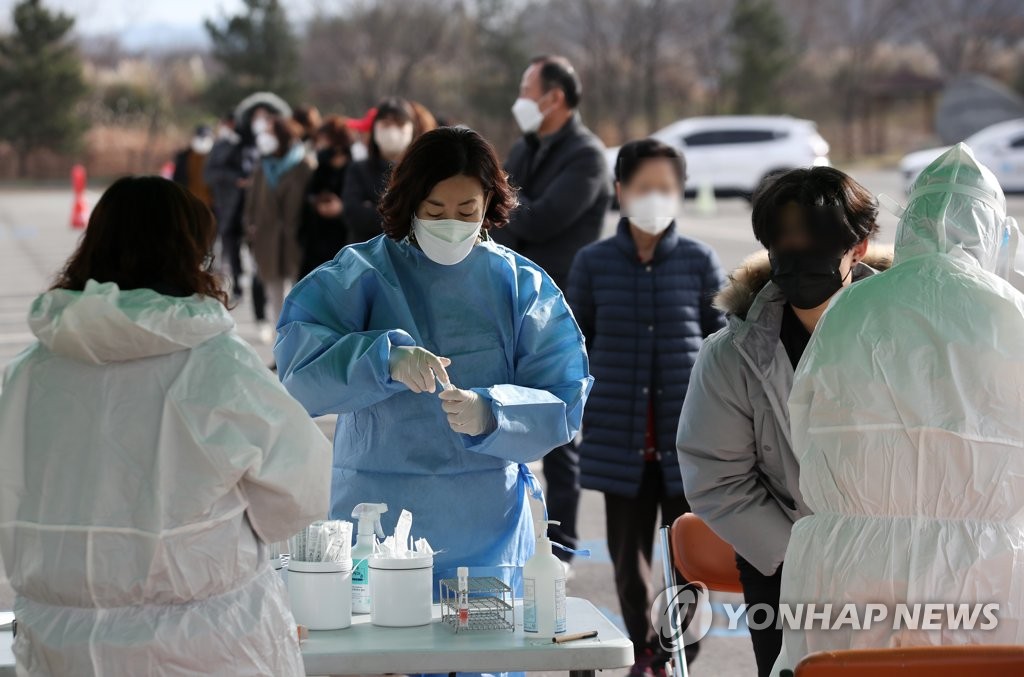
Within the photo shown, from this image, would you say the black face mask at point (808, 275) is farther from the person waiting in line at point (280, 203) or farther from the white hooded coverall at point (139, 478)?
the person waiting in line at point (280, 203)

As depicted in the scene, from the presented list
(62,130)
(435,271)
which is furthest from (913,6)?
(435,271)

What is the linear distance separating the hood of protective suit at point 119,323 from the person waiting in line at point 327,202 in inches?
289

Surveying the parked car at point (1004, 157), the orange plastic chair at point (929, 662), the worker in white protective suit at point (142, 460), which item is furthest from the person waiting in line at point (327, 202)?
the parked car at point (1004, 157)

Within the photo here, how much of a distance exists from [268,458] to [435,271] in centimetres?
110

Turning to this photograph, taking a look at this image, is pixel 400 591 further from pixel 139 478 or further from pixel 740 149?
pixel 740 149

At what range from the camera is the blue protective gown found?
3.79 metres

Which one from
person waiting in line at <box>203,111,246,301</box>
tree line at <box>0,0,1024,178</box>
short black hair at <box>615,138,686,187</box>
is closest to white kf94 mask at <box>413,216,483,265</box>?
short black hair at <box>615,138,686,187</box>

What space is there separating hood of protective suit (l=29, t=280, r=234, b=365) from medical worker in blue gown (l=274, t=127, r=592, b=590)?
862 mm

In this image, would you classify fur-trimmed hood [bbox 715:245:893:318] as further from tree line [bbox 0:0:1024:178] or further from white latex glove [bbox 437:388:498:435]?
tree line [bbox 0:0:1024:178]

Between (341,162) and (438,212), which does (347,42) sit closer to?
(341,162)

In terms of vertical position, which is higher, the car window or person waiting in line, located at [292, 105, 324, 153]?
the car window

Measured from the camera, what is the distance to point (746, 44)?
4994 centimetres

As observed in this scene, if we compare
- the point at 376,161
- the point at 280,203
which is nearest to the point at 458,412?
the point at 376,161

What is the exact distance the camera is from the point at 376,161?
28.6 ft
